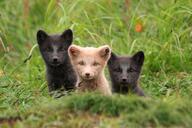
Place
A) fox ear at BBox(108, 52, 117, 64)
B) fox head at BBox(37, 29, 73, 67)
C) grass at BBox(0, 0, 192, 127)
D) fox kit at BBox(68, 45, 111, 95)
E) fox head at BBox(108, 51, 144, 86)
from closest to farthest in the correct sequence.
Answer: grass at BBox(0, 0, 192, 127) → fox kit at BBox(68, 45, 111, 95) → fox head at BBox(108, 51, 144, 86) → fox ear at BBox(108, 52, 117, 64) → fox head at BBox(37, 29, 73, 67)

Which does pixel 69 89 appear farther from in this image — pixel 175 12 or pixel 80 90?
pixel 175 12

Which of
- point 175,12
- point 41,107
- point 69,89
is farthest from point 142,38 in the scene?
point 41,107

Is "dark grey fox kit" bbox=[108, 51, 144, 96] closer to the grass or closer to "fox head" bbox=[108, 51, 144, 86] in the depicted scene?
"fox head" bbox=[108, 51, 144, 86]

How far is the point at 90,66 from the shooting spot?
10.3 m

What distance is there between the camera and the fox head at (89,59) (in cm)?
1027

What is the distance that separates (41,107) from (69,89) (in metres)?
2.53

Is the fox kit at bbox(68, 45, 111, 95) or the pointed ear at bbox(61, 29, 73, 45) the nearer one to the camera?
the fox kit at bbox(68, 45, 111, 95)

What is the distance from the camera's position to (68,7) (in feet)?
Result: 43.5

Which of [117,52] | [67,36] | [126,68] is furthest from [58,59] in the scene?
[117,52]

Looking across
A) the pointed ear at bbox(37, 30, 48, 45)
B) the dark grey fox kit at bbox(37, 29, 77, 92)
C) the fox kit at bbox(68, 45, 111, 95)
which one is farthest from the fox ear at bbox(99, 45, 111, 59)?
the pointed ear at bbox(37, 30, 48, 45)

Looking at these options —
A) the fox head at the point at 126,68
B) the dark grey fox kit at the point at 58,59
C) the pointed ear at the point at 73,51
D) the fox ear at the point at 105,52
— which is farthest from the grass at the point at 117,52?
the fox ear at the point at 105,52

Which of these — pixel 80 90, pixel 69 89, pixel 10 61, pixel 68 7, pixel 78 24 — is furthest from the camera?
pixel 10 61

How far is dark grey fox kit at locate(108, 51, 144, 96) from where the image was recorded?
33.6 ft

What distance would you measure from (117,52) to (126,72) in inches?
80.8
